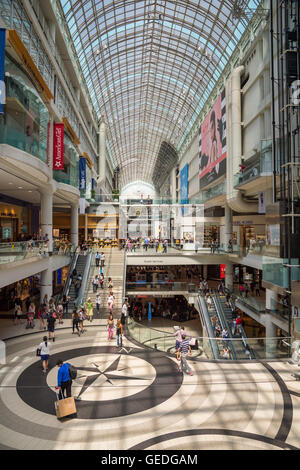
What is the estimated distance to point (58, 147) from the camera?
21812 millimetres

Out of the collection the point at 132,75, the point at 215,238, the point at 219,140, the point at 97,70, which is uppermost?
the point at 132,75

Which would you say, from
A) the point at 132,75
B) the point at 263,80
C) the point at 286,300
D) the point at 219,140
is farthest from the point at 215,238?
the point at 132,75

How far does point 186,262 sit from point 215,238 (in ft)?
34.9

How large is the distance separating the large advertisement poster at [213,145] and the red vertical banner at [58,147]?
1375 centimetres

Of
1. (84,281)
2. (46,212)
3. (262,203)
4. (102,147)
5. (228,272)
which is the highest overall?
(102,147)

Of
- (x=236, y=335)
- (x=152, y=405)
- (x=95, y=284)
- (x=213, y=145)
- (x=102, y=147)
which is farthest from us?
(x=102, y=147)

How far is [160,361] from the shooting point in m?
11.1

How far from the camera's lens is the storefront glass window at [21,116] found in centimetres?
1238

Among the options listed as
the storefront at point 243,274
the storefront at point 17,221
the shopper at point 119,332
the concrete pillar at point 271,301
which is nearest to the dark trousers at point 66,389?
the shopper at point 119,332

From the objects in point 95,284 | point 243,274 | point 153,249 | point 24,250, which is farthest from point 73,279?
point 243,274

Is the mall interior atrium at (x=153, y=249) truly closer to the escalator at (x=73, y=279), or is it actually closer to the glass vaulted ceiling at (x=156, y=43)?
the escalator at (x=73, y=279)

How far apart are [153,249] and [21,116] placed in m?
19.0

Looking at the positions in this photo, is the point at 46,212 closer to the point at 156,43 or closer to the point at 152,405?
the point at 152,405

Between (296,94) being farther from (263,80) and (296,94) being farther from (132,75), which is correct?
(132,75)
